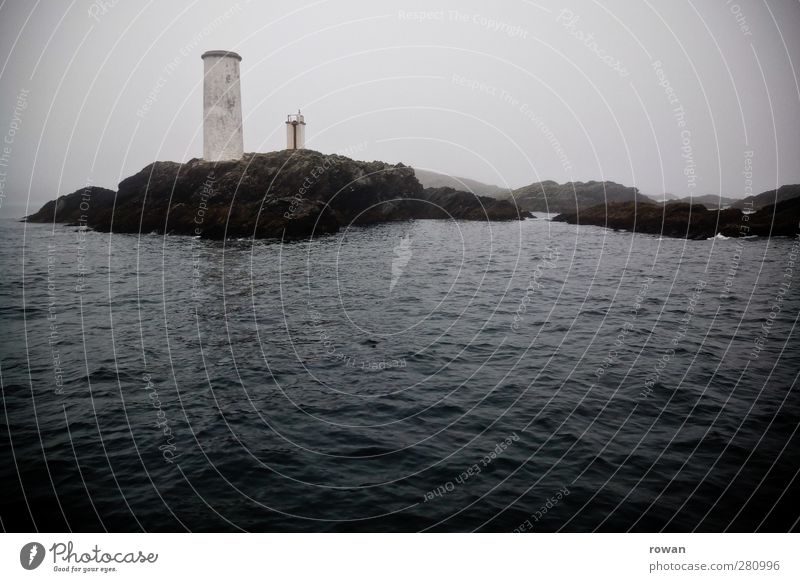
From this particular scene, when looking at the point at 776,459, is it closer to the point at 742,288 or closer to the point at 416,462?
the point at 416,462

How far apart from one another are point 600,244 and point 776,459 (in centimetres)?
4061

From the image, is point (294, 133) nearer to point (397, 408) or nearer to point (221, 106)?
point (221, 106)

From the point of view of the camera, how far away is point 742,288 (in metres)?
25.9

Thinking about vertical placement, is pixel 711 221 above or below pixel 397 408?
above

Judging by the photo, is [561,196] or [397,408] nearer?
[397,408]

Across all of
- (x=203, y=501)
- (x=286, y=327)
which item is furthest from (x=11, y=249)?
(x=203, y=501)

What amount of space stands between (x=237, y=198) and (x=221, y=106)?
38.8ft

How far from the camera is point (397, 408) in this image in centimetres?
1188

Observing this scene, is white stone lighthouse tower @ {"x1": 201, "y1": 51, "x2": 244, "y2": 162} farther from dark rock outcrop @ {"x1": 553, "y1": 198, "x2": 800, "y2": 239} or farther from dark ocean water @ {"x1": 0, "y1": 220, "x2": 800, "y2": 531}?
dark rock outcrop @ {"x1": 553, "y1": 198, "x2": 800, "y2": 239}

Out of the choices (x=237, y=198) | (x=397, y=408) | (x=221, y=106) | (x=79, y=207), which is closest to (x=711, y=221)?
(x=237, y=198)

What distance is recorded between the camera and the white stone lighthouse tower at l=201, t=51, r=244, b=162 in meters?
55.9

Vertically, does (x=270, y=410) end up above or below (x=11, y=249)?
below

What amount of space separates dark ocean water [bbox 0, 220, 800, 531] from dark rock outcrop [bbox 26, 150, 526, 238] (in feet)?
86.2

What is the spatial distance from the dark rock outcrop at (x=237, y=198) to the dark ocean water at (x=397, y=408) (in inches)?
1035
